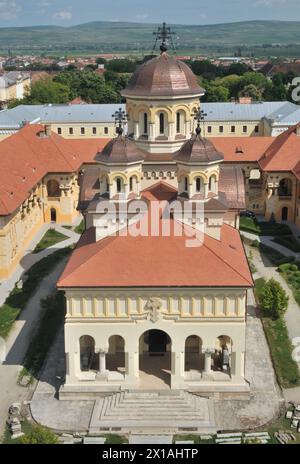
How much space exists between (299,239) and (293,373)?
20685 mm

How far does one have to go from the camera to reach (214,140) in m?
60.7

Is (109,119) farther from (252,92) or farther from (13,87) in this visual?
(13,87)

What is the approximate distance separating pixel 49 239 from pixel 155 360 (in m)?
21.9

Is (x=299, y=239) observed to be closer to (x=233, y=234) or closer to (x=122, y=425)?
(x=233, y=234)

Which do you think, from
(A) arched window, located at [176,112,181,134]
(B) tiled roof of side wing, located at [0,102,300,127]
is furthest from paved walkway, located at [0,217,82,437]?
(B) tiled roof of side wing, located at [0,102,300,127]

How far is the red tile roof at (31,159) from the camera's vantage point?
44906mm

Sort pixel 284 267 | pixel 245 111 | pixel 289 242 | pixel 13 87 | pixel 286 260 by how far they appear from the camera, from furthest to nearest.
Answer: pixel 13 87, pixel 245 111, pixel 289 242, pixel 286 260, pixel 284 267

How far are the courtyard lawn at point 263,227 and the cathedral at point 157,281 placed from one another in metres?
18.4

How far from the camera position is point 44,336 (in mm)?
33688

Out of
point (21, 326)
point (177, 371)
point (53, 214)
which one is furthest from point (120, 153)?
point (53, 214)

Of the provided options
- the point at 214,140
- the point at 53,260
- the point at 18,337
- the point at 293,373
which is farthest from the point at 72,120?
the point at 293,373

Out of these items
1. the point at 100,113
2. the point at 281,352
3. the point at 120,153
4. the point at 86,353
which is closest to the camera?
the point at 120,153

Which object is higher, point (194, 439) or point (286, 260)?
point (194, 439)

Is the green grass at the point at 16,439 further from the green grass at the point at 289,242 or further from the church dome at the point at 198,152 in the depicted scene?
the green grass at the point at 289,242
